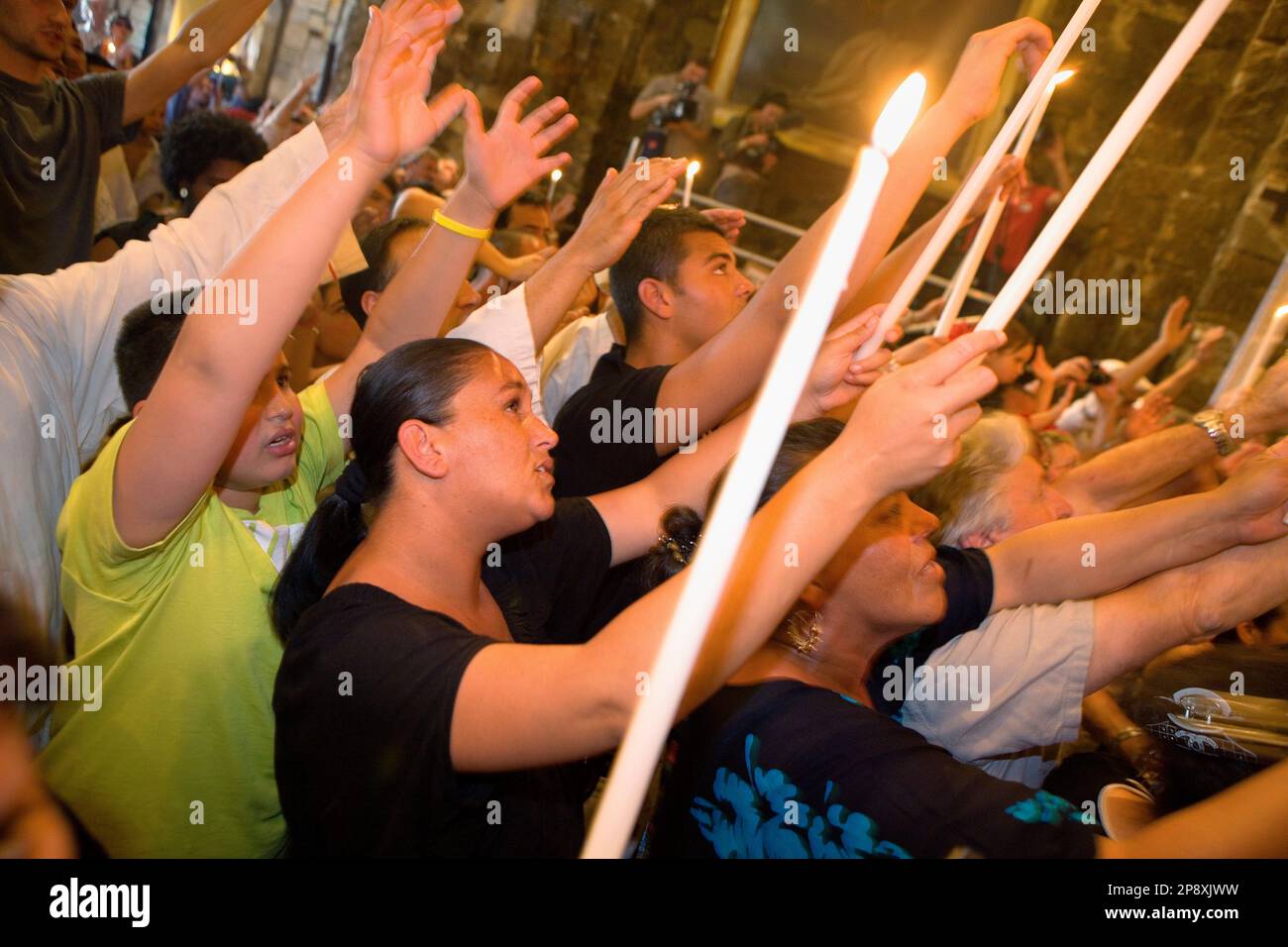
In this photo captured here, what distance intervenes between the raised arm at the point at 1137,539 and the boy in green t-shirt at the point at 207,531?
3.89ft

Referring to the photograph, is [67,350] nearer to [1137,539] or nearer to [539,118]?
[539,118]

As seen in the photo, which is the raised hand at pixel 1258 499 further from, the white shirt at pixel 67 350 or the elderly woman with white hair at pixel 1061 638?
the white shirt at pixel 67 350

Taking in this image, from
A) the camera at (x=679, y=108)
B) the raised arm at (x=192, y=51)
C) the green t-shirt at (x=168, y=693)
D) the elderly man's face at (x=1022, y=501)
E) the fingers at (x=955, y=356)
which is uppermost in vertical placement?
the camera at (x=679, y=108)

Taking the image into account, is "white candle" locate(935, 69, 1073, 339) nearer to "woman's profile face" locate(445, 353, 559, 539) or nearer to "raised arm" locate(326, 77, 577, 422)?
"woman's profile face" locate(445, 353, 559, 539)

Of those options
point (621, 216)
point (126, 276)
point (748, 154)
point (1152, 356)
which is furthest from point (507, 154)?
point (748, 154)

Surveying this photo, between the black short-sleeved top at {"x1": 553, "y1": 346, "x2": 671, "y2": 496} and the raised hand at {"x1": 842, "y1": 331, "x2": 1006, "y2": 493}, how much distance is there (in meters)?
1.12

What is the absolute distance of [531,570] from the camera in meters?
1.69

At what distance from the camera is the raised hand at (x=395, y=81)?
4.25 feet

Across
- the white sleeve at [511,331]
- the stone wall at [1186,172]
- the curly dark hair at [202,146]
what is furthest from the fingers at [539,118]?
the stone wall at [1186,172]

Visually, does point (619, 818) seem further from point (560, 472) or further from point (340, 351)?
point (340, 351)

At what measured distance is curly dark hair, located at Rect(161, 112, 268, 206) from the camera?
10.7 ft

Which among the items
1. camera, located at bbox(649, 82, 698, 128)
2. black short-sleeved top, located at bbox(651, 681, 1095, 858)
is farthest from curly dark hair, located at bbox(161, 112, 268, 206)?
camera, located at bbox(649, 82, 698, 128)

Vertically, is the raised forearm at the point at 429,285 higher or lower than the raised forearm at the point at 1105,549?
higher

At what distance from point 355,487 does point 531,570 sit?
1.08ft
